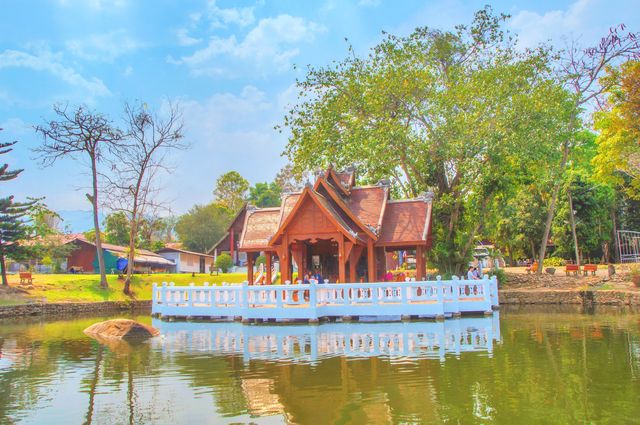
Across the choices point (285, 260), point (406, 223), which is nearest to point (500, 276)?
point (406, 223)

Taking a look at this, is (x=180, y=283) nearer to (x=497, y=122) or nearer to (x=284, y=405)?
(x=497, y=122)

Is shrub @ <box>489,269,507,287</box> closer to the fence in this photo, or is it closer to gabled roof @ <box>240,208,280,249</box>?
gabled roof @ <box>240,208,280,249</box>

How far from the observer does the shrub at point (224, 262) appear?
4912 cm

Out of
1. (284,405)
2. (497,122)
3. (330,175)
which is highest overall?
(497,122)

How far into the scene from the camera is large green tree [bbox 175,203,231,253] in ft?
235

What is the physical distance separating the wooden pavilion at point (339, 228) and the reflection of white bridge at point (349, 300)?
269cm

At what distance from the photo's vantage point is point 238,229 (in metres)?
55.3

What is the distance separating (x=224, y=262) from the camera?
49.5 metres

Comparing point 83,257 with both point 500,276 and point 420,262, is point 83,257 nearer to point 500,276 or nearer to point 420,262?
point 420,262

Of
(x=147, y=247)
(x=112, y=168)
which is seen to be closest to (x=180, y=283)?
(x=112, y=168)

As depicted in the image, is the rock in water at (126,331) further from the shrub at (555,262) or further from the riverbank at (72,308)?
the shrub at (555,262)

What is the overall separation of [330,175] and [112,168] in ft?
65.0

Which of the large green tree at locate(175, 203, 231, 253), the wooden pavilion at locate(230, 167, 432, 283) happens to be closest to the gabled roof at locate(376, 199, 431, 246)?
the wooden pavilion at locate(230, 167, 432, 283)

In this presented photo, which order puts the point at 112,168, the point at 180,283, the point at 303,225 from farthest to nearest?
the point at 180,283, the point at 112,168, the point at 303,225
